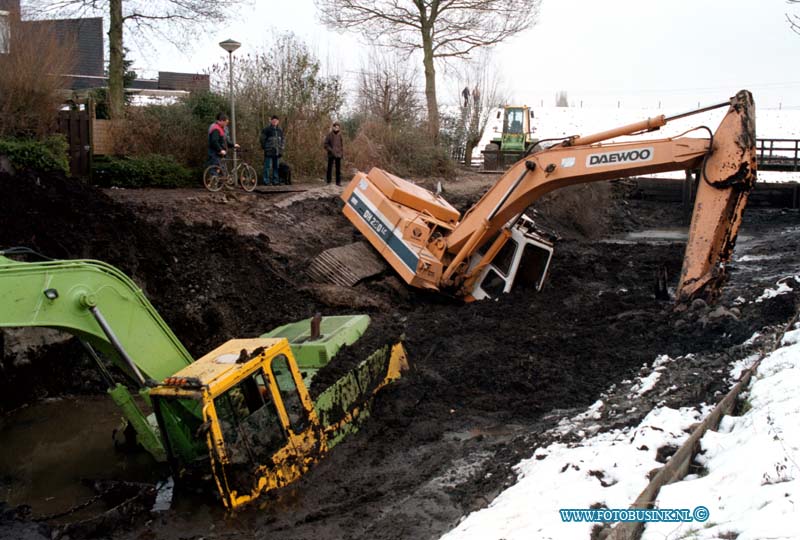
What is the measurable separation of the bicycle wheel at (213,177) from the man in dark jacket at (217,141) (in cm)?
13

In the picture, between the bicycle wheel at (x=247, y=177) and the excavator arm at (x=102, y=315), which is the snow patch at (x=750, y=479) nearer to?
the excavator arm at (x=102, y=315)

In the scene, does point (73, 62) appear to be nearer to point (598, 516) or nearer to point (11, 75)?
point (11, 75)

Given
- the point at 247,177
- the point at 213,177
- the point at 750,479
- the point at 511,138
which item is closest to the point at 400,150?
the point at 511,138

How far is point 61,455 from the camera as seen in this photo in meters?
8.63

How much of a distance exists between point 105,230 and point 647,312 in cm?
795

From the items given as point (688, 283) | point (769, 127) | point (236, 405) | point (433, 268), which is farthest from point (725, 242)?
point (769, 127)

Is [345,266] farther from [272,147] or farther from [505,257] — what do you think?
[272,147]

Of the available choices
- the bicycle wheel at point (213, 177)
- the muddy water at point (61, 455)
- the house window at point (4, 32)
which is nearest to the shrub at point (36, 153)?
the house window at point (4, 32)

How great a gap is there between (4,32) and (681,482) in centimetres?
1666

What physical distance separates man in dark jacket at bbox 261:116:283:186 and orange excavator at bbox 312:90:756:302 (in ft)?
15.7

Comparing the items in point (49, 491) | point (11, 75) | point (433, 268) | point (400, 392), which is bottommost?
point (49, 491)

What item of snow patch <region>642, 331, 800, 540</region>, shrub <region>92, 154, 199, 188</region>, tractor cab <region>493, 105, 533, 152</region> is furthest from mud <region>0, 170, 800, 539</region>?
tractor cab <region>493, 105, 533, 152</region>

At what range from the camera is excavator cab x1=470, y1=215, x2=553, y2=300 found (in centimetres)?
1291

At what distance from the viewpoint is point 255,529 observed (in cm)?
654
